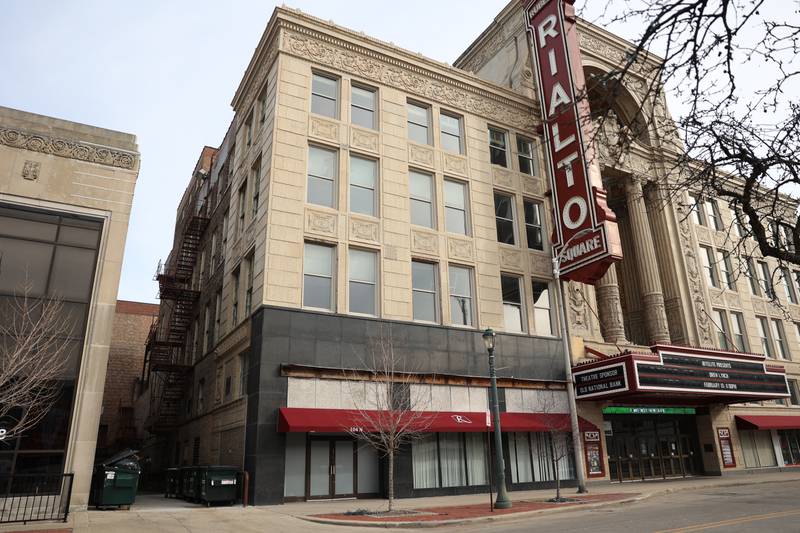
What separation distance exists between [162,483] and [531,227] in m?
26.3

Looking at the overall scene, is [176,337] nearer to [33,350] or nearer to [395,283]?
[395,283]

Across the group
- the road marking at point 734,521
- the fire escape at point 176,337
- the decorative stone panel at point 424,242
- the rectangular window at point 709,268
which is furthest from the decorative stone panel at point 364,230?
the rectangular window at point 709,268

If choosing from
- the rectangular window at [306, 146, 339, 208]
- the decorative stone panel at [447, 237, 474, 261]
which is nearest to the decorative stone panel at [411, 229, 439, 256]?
the decorative stone panel at [447, 237, 474, 261]

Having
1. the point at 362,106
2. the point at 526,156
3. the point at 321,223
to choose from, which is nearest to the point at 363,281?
the point at 321,223

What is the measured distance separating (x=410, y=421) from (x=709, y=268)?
25900 mm

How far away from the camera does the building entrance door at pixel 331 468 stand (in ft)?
63.4

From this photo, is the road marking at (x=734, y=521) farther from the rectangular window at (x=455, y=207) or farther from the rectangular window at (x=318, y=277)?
the rectangular window at (x=455, y=207)

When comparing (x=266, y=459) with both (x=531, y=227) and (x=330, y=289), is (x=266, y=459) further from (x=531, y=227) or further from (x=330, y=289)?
(x=531, y=227)

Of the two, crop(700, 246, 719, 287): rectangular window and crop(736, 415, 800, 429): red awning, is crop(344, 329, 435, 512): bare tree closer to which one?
crop(736, 415, 800, 429): red awning

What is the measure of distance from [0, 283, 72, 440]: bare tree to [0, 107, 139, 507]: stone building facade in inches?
9.1

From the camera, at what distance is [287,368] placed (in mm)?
19281

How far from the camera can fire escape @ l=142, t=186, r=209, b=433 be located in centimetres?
3366

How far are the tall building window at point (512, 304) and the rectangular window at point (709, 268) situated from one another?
50.8ft

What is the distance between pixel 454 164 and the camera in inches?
1041
